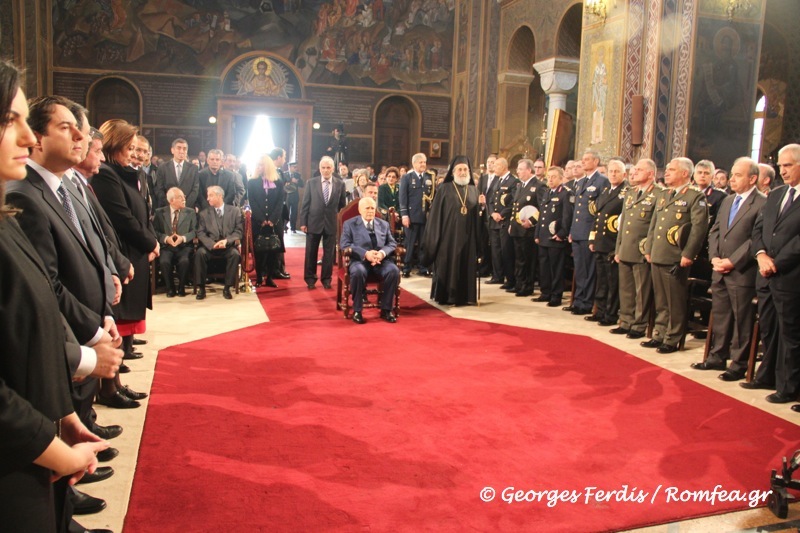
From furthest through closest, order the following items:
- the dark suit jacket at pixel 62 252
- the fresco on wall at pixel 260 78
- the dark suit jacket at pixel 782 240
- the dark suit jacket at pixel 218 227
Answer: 1. the fresco on wall at pixel 260 78
2. the dark suit jacket at pixel 218 227
3. the dark suit jacket at pixel 782 240
4. the dark suit jacket at pixel 62 252

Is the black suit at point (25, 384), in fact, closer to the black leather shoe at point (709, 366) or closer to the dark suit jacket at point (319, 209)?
the black leather shoe at point (709, 366)

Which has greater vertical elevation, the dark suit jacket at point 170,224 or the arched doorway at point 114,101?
the arched doorway at point 114,101

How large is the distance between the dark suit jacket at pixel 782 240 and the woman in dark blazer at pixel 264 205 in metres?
5.98

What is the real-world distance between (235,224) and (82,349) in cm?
655

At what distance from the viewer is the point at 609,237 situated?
7.04 m

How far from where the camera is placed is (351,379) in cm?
488

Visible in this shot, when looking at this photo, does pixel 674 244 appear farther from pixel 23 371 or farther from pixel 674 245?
pixel 23 371

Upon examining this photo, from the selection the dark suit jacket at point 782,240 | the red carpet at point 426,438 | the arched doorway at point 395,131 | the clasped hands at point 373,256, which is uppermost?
the arched doorway at point 395,131

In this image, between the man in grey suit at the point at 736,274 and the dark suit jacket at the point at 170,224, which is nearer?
the man in grey suit at the point at 736,274

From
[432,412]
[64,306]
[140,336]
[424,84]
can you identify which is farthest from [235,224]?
[424,84]

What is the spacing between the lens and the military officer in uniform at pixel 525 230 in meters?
8.70

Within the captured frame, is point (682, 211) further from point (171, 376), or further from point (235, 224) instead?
point (235, 224)

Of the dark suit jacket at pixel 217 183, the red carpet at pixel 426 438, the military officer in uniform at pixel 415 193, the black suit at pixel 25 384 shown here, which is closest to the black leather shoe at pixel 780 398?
the red carpet at pixel 426 438

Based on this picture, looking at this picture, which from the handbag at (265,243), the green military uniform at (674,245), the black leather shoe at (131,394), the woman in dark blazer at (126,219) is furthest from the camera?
the handbag at (265,243)
